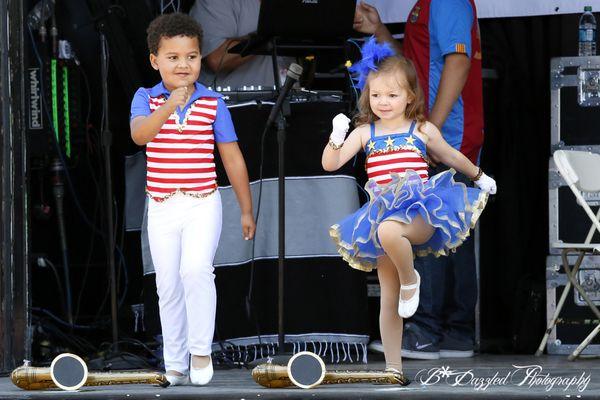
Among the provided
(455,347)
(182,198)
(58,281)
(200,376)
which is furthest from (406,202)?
(58,281)

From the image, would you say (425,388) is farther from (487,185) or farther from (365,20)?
(365,20)

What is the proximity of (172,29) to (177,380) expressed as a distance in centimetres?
131

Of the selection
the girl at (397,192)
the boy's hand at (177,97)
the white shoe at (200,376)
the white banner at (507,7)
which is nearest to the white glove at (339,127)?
the girl at (397,192)

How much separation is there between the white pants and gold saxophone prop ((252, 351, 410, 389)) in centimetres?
39

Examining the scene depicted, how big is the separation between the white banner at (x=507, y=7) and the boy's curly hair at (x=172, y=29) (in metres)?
2.33

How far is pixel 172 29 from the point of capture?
4598 mm

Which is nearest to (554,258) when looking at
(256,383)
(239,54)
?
(239,54)

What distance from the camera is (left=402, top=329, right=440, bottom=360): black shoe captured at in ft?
19.2

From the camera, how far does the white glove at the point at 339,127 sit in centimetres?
451

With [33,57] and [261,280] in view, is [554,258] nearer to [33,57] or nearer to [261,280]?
[261,280]

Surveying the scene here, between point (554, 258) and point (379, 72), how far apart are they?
2.32 m

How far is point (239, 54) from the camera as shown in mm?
5961

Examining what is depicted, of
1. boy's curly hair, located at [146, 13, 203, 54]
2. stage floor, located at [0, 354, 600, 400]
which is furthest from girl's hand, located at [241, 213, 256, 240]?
boy's curly hair, located at [146, 13, 203, 54]

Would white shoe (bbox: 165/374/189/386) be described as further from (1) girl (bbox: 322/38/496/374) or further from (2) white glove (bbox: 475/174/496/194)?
(2) white glove (bbox: 475/174/496/194)
